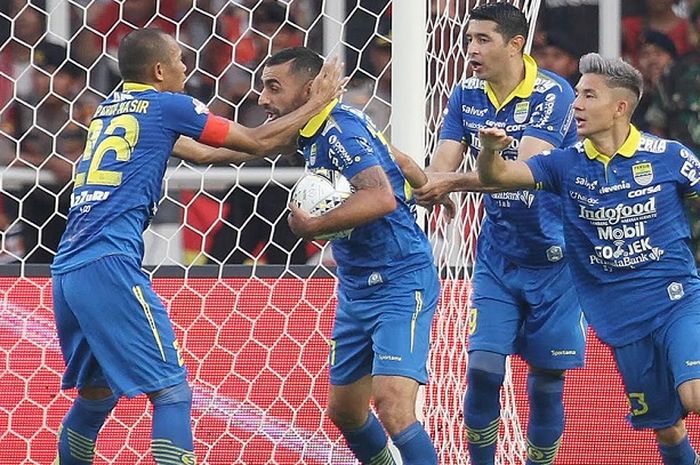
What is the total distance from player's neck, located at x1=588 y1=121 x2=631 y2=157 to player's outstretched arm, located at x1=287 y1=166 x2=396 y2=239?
94 cm

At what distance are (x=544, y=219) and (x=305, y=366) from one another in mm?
1561

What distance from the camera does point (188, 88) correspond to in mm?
8766

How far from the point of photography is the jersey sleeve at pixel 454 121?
22.3 feet

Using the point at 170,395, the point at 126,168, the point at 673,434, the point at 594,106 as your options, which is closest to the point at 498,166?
the point at 594,106

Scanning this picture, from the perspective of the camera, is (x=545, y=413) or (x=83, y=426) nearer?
(x=83, y=426)

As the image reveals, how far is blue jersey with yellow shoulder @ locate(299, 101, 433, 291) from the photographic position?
5.89m

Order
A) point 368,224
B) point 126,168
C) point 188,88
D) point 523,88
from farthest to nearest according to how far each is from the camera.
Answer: point 188,88, point 523,88, point 368,224, point 126,168

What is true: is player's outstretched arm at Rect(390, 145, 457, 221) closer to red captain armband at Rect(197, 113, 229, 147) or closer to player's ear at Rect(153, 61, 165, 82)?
red captain armband at Rect(197, 113, 229, 147)

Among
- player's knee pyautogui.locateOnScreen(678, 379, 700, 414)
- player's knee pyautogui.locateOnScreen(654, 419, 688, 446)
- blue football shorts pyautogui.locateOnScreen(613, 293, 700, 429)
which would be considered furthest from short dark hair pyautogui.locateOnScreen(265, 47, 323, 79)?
player's knee pyautogui.locateOnScreen(654, 419, 688, 446)

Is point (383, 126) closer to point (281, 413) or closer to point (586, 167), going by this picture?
point (281, 413)

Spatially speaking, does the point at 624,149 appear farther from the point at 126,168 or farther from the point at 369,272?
the point at 126,168

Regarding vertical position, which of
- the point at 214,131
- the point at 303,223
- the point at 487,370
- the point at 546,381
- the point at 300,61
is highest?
the point at 300,61

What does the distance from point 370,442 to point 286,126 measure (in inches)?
54.2

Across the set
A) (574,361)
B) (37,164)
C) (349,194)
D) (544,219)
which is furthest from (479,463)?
(37,164)
